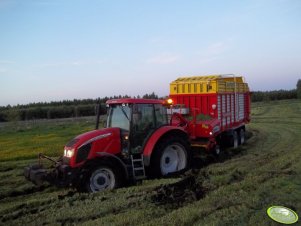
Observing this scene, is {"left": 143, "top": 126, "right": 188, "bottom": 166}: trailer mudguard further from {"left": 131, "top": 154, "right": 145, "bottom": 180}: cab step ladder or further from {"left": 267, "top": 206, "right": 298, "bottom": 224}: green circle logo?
{"left": 267, "top": 206, "right": 298, "bottom": 224}: green circle logo

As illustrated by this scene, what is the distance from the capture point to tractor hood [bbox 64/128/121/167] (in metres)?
7.61

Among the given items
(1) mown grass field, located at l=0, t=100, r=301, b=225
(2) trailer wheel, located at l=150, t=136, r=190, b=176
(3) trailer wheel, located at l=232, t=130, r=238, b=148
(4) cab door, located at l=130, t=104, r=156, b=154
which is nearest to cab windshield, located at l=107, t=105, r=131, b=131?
(4) cab door, located at l=130, t=104, r=156, b=154

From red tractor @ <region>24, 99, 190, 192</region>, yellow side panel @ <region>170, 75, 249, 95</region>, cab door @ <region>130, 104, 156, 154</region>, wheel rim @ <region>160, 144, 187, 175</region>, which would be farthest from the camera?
yellow side panel @ <region>170, 75, 249, 95</region>

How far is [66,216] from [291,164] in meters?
6.29

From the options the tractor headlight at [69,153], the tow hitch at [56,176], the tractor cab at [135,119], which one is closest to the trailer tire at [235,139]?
the tractor cab at [135,119]

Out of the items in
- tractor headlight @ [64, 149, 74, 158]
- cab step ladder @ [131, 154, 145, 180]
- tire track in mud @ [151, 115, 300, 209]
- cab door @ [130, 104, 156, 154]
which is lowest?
tire track in mud @ [151, 115, 300, 209]

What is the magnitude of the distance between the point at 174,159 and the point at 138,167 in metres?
1.52

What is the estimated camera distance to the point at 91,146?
25.6 feet

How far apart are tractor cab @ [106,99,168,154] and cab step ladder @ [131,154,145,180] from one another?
171 millimetres

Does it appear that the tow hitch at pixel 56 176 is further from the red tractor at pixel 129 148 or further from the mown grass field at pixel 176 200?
the mown grass field at pixel 176 200

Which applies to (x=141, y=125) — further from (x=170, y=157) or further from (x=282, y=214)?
(x=282, y=214)

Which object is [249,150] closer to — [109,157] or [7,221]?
[109,157]

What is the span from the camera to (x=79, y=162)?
760 centimetres

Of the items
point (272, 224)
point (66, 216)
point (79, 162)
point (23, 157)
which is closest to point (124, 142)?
point (79, 162)
